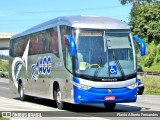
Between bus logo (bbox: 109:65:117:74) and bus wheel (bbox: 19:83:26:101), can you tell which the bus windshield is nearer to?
bus logo (bbox: 109:65:117:74)

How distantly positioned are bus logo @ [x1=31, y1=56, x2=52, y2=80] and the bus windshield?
2.87 metres

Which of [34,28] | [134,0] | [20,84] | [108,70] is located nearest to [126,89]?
[108,70]

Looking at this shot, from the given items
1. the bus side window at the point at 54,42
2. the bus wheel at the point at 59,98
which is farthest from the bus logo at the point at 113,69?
the bus side window at the point at 54,42

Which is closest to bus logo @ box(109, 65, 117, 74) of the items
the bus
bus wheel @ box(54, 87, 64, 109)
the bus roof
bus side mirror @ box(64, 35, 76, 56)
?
the bus

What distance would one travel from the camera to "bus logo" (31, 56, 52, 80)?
62.4ft

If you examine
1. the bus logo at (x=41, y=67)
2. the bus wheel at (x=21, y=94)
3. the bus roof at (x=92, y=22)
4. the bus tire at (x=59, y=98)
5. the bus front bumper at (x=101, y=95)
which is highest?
the bus roof at (x=92, y=22)

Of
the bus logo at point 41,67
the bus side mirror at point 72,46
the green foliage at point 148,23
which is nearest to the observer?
the bus side mirror at point 72,46

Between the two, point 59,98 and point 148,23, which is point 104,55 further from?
point 148,23

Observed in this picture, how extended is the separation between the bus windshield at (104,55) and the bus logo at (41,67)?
287 centimetres

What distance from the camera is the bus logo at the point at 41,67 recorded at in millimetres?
19016

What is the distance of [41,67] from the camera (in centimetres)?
2008

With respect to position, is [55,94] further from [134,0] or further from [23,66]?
[134,0]

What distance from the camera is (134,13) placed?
89.2 metres

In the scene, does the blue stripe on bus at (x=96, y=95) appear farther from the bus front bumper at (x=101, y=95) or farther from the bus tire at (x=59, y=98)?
the bus tire at (x=59, y=98)
